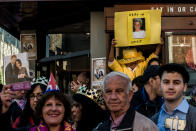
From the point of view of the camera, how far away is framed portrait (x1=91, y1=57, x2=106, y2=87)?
773 cm

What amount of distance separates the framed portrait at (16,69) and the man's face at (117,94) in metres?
1.69

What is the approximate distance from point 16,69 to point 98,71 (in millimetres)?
3200

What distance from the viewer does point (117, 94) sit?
3.22 m

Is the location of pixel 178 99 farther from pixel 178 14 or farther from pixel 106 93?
pixel 178 14

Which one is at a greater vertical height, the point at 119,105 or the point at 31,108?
the point at 119,105

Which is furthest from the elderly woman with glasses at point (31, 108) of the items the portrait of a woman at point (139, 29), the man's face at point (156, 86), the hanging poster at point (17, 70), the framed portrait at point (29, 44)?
the framed portrait at point (29, 44)

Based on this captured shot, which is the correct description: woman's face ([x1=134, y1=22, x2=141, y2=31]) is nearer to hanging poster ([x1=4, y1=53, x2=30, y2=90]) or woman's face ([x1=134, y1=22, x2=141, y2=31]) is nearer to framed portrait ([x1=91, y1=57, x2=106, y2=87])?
framed portrait ([x1=91, y1=57, x2=106, y2=87])

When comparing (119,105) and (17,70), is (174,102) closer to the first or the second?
(119,105)

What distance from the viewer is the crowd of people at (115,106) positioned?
3184 millimetres

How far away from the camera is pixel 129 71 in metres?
6.88

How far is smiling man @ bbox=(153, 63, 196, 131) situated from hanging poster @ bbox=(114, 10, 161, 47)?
3.22 meters

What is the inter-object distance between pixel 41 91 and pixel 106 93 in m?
2.12

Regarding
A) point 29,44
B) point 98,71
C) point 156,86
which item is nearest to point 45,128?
point 156,86

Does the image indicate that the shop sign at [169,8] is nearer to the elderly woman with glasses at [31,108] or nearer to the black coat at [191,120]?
the elderly woman with glasses at [31,108]
